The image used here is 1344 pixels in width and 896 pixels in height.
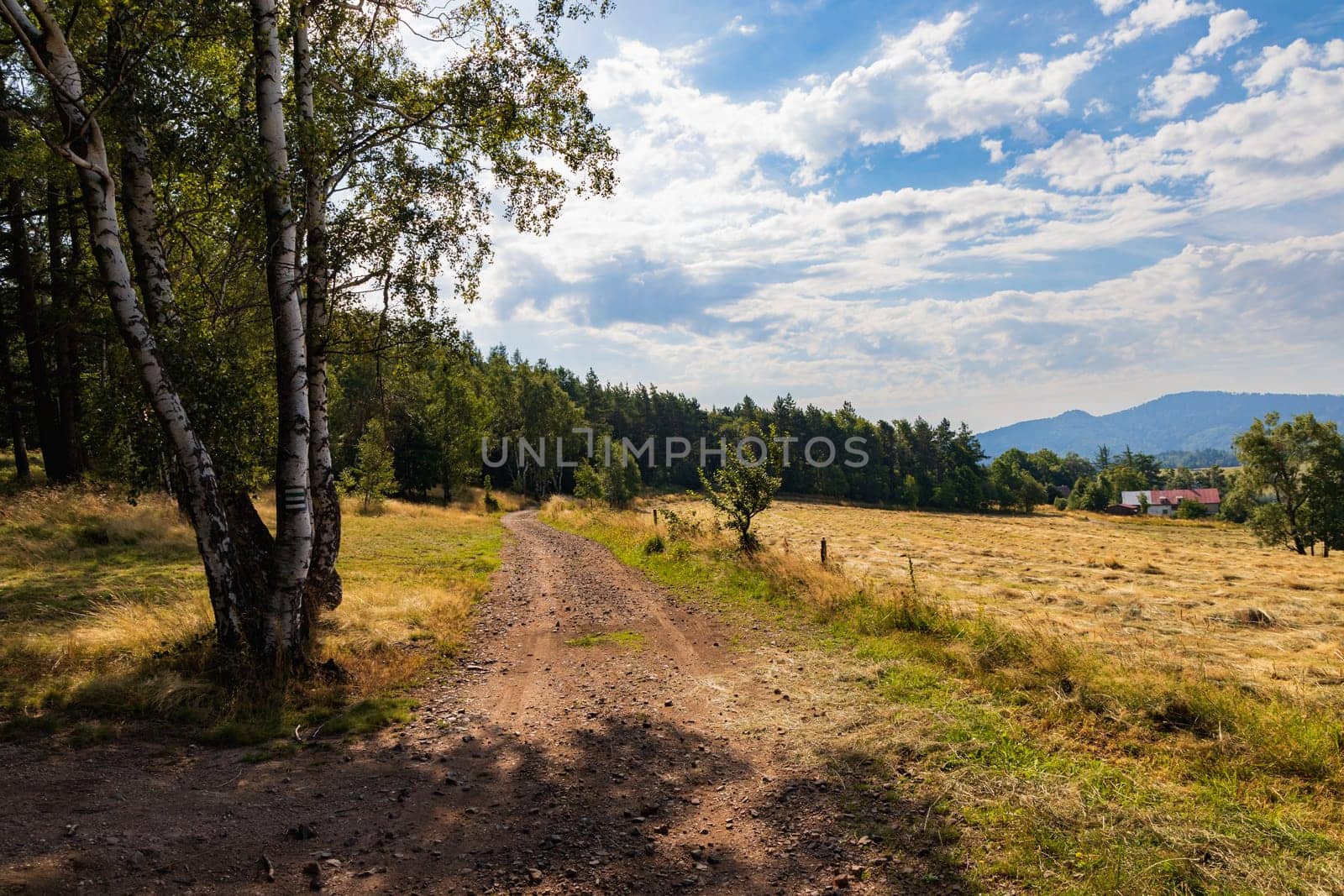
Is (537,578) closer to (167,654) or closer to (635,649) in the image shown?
(635,649)

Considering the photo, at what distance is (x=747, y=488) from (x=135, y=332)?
52.1ft

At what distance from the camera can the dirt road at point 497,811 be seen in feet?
15.3

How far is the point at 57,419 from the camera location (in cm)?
2133

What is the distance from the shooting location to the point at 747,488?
66.7 ft

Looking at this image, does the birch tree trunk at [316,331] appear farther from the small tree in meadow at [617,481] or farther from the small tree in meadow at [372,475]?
the small tree in meadow at [617,481]

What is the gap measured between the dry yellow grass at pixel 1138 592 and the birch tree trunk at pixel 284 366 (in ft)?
37.8

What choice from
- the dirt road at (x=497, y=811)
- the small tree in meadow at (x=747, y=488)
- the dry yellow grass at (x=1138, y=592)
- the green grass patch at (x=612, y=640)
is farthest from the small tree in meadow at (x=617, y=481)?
the dirt road at (x=497, y=811)

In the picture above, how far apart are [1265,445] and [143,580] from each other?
7001 cm

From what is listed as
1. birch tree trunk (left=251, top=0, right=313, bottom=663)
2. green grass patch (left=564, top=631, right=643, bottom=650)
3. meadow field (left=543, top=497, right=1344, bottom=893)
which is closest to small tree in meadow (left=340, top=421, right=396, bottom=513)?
meadow field (left=543, top=497, right=1344, bottom=893)

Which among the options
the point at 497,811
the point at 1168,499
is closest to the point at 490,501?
the point at 497,811

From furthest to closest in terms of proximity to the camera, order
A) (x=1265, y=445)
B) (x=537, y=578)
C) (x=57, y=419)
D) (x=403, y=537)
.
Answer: (x=1265, y=445), (x=403, y=537), (x=57, y=419), (x=537, y=578)

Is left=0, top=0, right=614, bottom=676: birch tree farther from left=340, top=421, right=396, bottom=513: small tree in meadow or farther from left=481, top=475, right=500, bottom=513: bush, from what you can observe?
left=481, top=475, right=500, bottom=513: bush

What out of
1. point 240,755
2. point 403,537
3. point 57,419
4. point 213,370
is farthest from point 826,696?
point 57,419

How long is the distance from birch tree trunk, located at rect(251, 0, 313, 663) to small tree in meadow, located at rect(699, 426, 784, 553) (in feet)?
42.4
